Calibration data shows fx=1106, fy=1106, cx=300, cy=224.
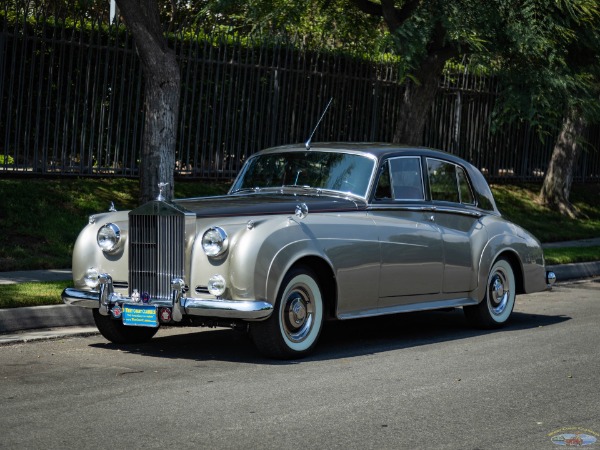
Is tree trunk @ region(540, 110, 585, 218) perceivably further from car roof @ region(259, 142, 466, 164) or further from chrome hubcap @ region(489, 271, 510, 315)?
car roof @ region(259, 142, 466, 164)

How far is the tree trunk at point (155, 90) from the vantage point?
13758 millimetres

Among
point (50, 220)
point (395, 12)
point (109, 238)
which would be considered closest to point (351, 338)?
point (109, 238)

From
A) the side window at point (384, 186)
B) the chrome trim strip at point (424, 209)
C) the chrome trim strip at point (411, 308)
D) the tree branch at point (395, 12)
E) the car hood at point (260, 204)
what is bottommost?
the chrome trim strip at point (411, 308)

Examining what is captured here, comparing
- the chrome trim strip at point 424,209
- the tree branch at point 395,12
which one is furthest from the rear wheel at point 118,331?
the tree branch at point 395,12

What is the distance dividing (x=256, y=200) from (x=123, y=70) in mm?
8455

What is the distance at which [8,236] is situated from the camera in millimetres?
14391

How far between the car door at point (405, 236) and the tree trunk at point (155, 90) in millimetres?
4418

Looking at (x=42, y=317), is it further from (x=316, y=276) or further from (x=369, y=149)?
(x=369, y=149)

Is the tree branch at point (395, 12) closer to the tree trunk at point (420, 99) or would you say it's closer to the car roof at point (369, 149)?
the tree trunk at point (420, 99)

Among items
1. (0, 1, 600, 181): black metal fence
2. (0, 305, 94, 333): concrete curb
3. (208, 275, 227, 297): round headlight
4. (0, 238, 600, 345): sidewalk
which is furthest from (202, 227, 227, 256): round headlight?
(0, 1, 600, 181): black metal fence

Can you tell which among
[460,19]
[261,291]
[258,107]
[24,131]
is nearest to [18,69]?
[24,131]

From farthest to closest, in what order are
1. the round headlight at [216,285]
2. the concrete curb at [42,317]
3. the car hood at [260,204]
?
the concrete curb at [42,317], the car hood at [260,204], the round headlight at [216,285]

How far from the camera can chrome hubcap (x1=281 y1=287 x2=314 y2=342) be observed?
8750 mm

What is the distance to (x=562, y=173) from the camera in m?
24.5
